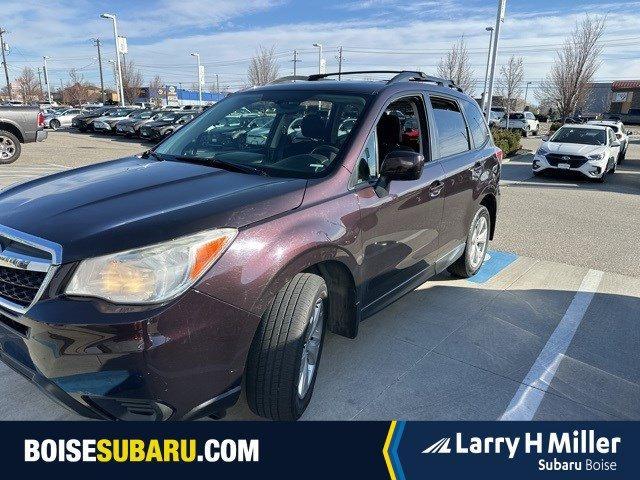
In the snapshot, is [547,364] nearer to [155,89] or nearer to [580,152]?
[580,152]

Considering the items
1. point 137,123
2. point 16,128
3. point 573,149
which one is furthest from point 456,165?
point 137,123

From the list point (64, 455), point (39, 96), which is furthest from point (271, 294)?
point (39, 96)

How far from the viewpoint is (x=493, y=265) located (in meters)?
5.67

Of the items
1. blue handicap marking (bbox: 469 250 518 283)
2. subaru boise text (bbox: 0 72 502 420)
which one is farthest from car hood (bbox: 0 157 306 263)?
blue handicap marking (bbox: 469 250 518 283)

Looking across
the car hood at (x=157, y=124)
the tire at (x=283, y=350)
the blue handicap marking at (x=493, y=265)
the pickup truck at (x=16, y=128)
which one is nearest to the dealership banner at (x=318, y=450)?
the tire at (x=283, y=350)

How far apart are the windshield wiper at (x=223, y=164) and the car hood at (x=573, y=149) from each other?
12217 millimetres

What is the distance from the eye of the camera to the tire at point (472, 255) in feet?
15.7

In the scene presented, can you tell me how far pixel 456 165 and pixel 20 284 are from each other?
10.7 ft

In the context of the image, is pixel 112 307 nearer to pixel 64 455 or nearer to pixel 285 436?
pixel 64 455

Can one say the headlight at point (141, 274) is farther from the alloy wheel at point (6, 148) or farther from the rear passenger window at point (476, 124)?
the alloy wheel at point (6, 148)

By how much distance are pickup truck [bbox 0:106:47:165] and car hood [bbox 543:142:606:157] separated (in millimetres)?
14063

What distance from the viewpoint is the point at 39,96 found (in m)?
87.8

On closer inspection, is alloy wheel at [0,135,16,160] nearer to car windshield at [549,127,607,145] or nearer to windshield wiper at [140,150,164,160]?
windshield wiper at [140,150,164,160]

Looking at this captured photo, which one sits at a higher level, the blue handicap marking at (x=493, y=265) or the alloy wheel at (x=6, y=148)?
the alloy wheel at (x=6, y=148)
